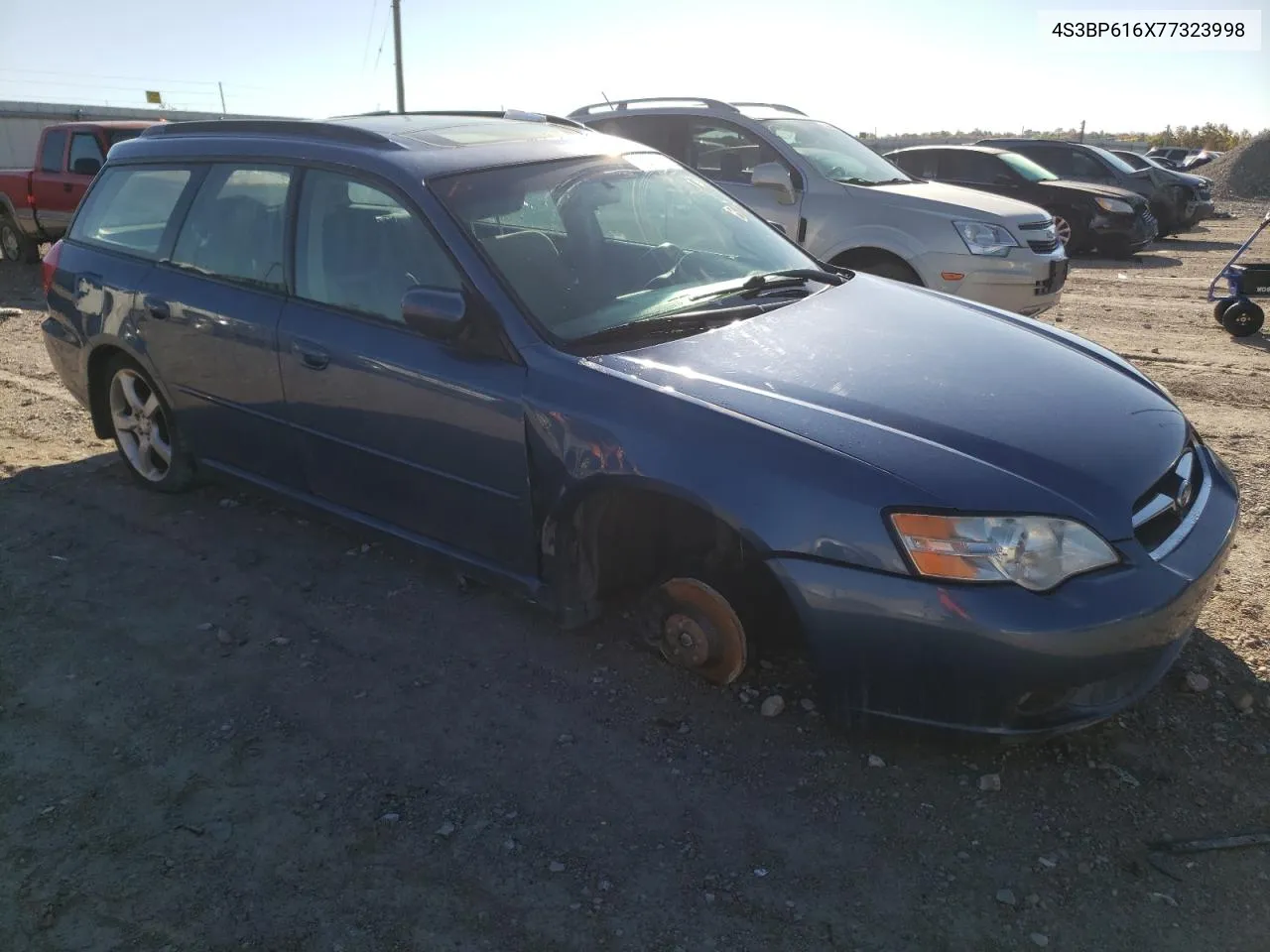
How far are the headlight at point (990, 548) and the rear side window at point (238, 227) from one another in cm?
271

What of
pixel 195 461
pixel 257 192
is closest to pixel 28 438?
pixel 195 461

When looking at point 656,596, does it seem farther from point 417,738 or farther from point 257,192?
point 257,192

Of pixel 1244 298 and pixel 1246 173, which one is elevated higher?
pixel 1244 298

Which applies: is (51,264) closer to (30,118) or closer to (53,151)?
(53,151)

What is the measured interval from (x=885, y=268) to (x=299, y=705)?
18.7ft

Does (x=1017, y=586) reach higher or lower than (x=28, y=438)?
higher

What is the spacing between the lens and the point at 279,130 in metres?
4.15

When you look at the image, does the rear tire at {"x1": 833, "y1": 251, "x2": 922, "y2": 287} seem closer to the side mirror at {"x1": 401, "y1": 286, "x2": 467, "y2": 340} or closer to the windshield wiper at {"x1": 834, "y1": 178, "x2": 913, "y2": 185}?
the windshield wiper at {"x1": 834, "y1": 178, "x2": 913, "y2": 185}

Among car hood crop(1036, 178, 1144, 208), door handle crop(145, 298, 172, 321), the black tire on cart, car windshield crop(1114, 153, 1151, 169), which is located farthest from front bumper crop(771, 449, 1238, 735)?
car windshield crop(1114, 153, 1151, 169)

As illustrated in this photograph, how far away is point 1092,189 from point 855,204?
329 inches

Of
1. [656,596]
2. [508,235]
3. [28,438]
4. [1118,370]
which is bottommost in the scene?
[28,438]

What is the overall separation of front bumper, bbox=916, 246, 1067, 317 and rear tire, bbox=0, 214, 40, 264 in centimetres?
1215

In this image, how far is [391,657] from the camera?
3.52 metres

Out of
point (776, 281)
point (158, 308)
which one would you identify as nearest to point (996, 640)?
point (776, 281)
